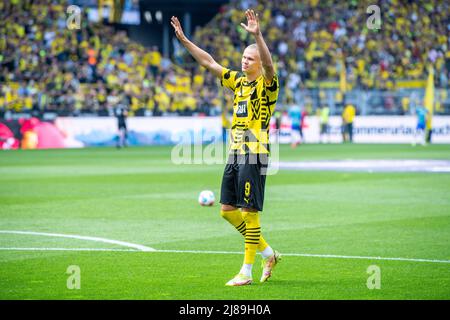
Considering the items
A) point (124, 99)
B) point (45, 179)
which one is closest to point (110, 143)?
point (124, 99)

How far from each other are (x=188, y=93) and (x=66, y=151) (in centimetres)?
998

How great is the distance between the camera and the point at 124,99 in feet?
147

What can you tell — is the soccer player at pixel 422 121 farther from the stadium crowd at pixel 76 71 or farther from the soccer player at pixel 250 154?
the soccer player at pixel 250 154

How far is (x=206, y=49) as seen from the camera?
50688 mm

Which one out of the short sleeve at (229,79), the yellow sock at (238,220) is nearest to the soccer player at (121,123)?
the short sleeve at (229,79)

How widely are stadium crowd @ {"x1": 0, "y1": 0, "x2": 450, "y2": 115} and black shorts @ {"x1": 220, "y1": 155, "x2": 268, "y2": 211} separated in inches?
1295

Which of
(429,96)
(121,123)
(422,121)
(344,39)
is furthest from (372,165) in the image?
(344,39)

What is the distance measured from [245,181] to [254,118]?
685 millimetres

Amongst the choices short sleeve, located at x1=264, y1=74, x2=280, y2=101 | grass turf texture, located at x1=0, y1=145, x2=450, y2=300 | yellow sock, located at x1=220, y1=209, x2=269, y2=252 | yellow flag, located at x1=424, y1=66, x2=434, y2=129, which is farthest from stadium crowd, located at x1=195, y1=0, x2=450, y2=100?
short sleeve, located at x1=264, y1=74, x2=280, y2=101

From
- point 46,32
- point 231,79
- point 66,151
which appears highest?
point 46,32

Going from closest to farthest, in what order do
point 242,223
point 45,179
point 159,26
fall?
point 242,223, point 45,179, point 159,26

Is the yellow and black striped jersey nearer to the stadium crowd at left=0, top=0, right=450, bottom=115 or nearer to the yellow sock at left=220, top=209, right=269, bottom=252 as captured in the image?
the yellow sock at left=220, top=209, right=269, bottom=252

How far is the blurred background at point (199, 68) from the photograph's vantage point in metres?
43.6
